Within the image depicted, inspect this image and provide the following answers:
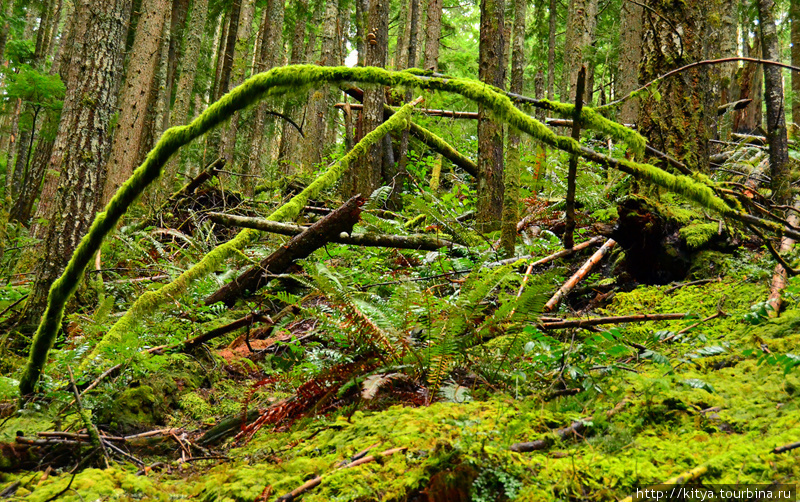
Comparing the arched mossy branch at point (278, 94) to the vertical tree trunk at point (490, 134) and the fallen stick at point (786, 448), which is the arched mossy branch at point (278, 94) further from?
the vertical tree trunk at point (490, 134)

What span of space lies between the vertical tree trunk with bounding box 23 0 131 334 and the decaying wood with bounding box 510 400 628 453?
5340 mm

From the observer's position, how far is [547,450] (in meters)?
1.80

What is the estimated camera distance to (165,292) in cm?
322

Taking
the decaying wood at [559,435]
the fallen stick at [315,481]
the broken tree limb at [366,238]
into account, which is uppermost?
the broken tree limb at [366,238]

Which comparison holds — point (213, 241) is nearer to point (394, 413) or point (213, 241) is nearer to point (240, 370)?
point (240, 370)

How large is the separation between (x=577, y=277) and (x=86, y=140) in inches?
223

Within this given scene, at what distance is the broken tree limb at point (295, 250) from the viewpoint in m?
4.41

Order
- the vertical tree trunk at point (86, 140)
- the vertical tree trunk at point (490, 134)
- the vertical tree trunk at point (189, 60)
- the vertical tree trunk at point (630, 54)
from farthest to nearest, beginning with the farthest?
the vertical tree trunk at point (630, 54) < the vertical tree trunk at point (189, 60) < the vertical tree trunk at point (490, 134) < the vertical tree trunk at point (86, 140)

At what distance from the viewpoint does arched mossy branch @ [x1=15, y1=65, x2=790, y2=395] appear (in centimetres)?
216

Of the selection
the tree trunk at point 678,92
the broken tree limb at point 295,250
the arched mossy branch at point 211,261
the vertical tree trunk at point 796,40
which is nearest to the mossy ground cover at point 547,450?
the arched mossy branch at point 211,261

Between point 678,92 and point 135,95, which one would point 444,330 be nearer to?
point 678,92

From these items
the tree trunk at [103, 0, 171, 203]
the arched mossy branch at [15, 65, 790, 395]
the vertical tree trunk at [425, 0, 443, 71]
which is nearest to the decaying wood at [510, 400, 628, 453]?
the arched mossy branch at [15, 65, 790, 395]

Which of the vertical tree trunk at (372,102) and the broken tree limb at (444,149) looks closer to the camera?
the vertical tree trunk at (372,102)

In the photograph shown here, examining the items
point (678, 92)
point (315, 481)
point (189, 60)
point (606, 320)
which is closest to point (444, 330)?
point (606, 320)
